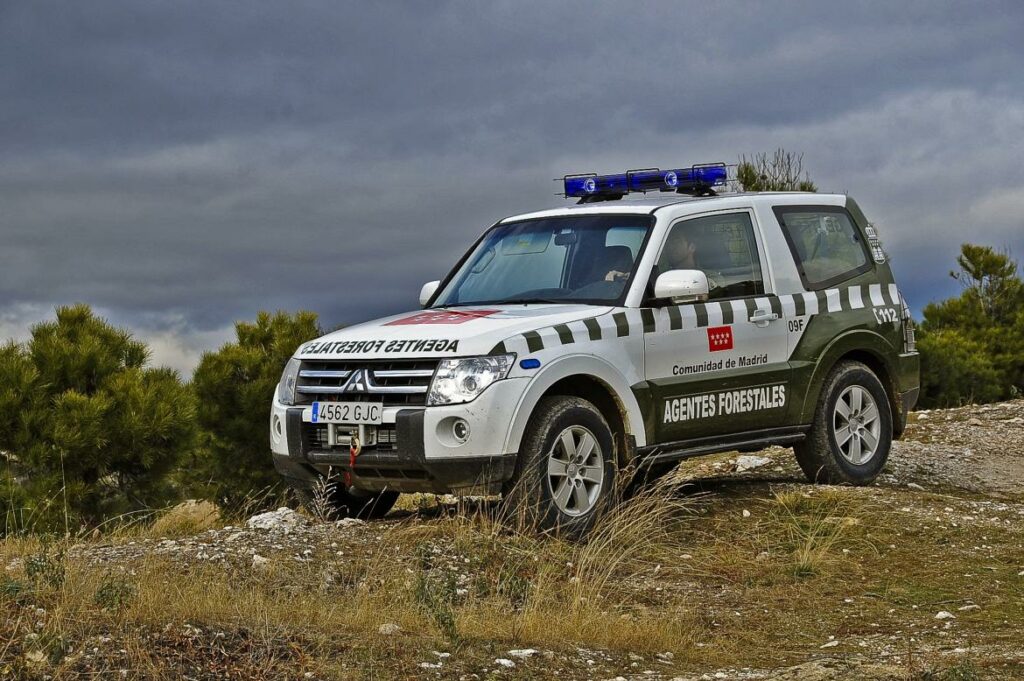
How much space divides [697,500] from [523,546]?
244 centimetres

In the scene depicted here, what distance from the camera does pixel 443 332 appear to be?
8.30 metres

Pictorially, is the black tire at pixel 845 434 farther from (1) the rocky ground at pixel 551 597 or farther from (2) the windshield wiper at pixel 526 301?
(2) the windshield wiper at pixel 526 301

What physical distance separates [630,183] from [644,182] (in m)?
0.11

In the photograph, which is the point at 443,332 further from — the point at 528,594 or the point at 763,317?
the point at 763,317

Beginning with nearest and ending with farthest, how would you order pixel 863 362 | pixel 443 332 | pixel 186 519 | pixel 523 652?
1. pixel 523 652
2. pixel 443 332
3. pixel 863 362
4. pixel 186 519

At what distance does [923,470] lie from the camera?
13148mm

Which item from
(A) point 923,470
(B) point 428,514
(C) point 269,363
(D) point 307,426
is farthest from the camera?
(C) point 269,363

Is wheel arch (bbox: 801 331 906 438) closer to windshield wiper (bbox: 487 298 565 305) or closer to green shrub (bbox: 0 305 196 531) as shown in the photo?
windshield wiper (bbox: 487 298 565 305)

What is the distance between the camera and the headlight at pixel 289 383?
900 centimetres

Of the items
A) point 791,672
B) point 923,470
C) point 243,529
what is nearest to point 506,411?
point 243,529

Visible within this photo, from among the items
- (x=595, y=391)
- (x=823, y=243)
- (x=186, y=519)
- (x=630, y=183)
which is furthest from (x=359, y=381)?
(x=186, y=519)

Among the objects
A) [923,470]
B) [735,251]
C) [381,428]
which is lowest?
[923,470]

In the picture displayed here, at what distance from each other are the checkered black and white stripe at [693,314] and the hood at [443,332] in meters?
0.07

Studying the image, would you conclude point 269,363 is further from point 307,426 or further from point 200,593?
point 200,593
